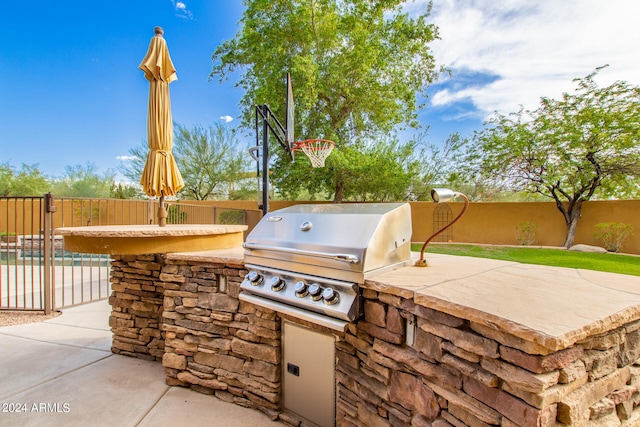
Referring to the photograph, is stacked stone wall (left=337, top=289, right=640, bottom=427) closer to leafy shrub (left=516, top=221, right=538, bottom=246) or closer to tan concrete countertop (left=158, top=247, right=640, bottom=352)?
tan concrete countertop (left=158, top=247, right=640, bottom=352)

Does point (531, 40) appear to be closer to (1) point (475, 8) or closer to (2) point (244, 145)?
(1) point (475, 8)

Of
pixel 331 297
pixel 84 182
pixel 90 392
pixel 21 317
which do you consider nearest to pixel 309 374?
pixel 331 297

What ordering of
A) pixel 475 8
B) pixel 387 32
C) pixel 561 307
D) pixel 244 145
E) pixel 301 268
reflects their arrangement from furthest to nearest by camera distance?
1. pixel 244 145
2. pixel 387 32
3. pixel 475 8
4. pixel 301 268
5. pixel 561 307

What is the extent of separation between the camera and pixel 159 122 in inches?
114

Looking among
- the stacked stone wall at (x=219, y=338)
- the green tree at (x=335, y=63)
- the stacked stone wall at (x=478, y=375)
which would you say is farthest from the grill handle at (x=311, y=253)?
the green tree at (x=335, y=63)

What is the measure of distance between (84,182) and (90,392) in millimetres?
14733

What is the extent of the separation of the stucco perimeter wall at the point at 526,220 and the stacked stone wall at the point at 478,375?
945 cm

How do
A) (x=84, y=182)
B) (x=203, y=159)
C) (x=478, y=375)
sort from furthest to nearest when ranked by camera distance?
(x=84, y=182), (x=203, y=159), (x=478, y=375)

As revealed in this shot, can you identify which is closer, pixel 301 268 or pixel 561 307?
pixel 561 307

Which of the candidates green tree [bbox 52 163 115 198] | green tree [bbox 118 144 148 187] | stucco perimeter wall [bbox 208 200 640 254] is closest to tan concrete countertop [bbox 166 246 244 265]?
stucco perimeter wall [bbox 208 200 640 254]

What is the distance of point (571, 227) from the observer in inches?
338

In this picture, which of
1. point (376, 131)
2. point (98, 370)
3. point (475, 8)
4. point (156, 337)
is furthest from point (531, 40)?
point (98, 370)

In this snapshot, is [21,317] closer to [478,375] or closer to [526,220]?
[478,375]

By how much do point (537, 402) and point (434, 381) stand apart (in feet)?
1.29
